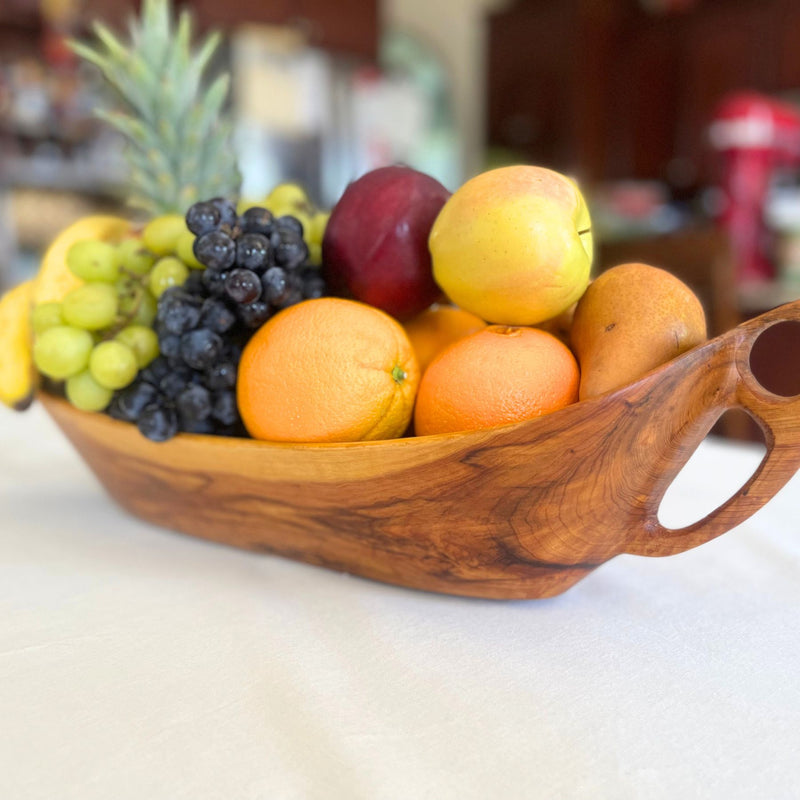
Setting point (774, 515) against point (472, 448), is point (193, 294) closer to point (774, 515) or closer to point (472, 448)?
point (472, 448)

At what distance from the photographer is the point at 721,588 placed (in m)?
0.47

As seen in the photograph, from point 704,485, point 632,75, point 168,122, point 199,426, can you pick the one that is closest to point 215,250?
point 199,426

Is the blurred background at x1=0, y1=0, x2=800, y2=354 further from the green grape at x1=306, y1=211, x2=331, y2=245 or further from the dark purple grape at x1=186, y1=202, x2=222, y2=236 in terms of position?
the dark purple grape at x1=186, y1=202, x2=222, y2=236

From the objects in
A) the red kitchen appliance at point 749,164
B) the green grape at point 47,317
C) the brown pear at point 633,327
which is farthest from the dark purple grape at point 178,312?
the red kitchen appliance at point 749,164

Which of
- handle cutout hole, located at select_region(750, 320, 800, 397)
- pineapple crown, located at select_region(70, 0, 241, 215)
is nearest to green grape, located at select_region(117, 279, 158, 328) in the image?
pineapple crown, located at select_region(70, 0, 241, 215)

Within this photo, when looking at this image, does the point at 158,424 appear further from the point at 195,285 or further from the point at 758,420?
the point at 758,420

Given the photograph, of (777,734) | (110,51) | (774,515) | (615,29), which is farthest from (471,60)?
(777,734)

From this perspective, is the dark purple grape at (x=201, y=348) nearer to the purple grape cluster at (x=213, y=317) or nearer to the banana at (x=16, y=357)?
the purple grape cluster at (x=213, y=317)

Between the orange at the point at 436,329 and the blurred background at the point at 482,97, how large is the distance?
2370 millimetres

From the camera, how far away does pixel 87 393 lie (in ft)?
1.77

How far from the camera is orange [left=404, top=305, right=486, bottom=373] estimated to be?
55cm

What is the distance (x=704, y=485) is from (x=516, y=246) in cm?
40

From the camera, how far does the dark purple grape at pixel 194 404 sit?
493mm

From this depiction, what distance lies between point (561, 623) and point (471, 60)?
4591mm
